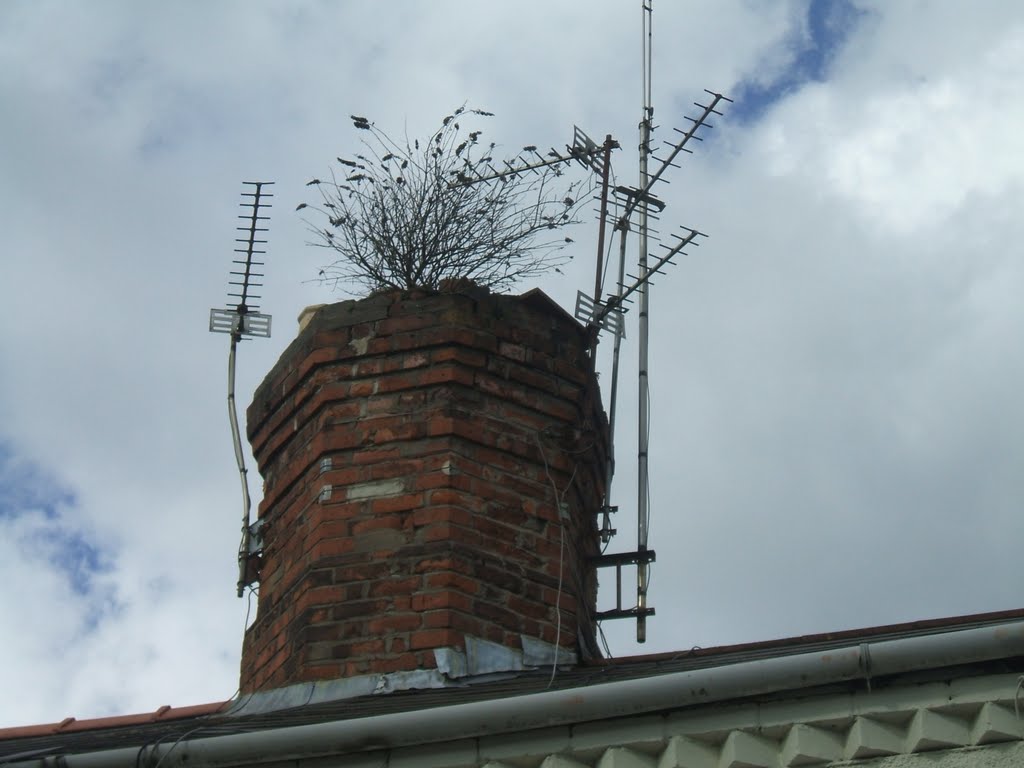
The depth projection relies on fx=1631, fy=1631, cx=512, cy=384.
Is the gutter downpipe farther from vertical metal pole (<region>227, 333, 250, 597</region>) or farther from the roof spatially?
vertical metal pole (<region>227, 333, 250, 597</region>)

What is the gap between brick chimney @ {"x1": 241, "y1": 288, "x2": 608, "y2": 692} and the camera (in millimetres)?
6160

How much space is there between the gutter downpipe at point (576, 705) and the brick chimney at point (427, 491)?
1.22 meters

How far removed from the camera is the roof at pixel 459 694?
4750 millimetres

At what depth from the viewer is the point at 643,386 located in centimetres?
775

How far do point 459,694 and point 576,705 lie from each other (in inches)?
36.8

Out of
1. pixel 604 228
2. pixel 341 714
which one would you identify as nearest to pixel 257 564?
pixel 341 714

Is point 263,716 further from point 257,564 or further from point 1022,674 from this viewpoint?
point 1022,674

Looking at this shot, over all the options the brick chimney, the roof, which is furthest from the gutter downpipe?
the brick chimney

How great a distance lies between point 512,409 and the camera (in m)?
6.81

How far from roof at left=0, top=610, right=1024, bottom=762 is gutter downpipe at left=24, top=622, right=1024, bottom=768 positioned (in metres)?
0.03

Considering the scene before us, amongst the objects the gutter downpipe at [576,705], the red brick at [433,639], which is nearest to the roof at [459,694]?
the gutter downpipe at [576,705]

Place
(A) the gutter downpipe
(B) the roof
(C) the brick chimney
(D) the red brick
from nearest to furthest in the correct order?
1. (A) the gutter downpipe
2. (B) the roof
3. (D) the red brick
4. (C) the brick chimney

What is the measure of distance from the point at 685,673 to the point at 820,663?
37 centimetres

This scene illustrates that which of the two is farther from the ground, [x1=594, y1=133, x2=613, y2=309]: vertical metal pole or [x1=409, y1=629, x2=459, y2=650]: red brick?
[x1=594, y1=133, x2=613, y2=309]: vertical metal pole
